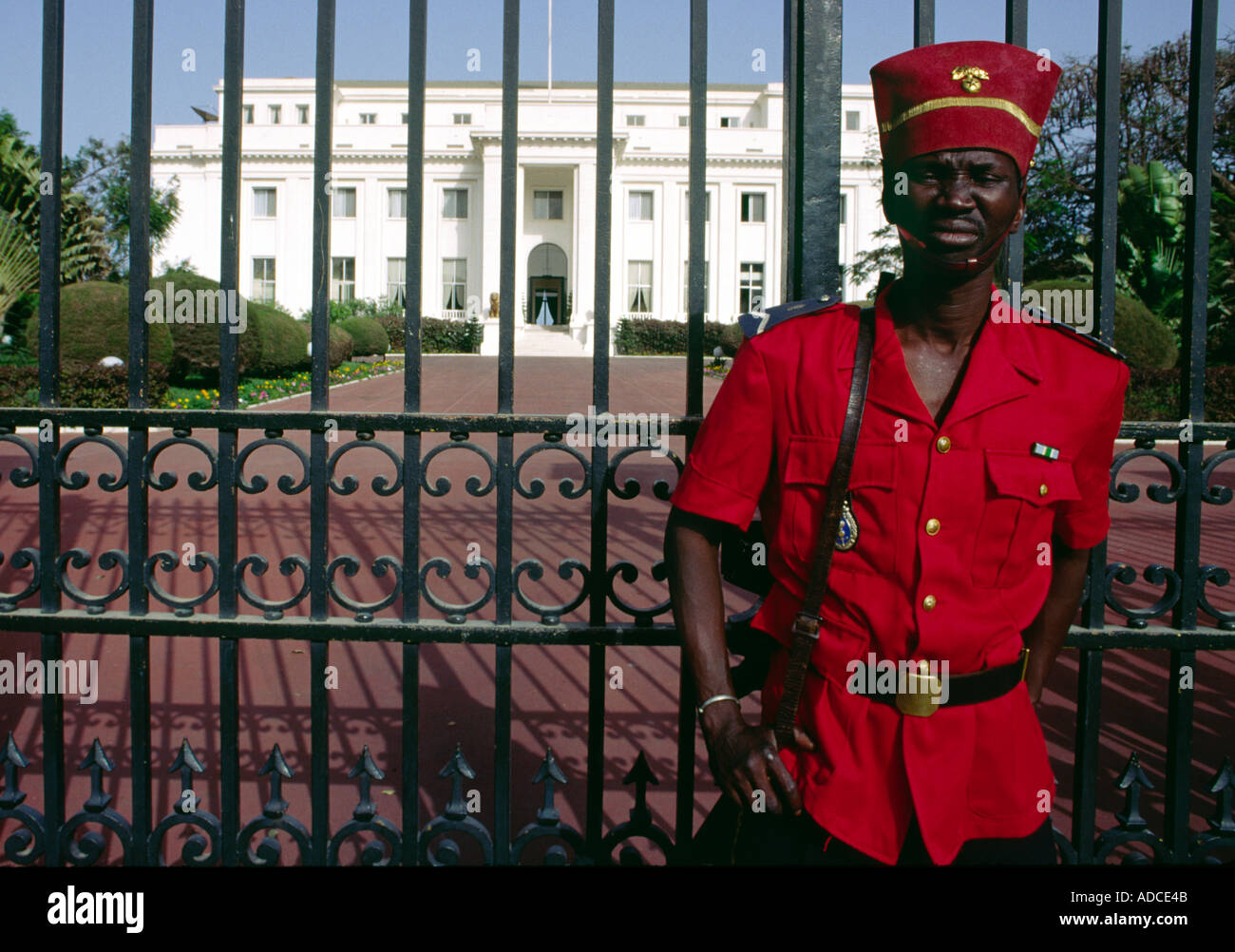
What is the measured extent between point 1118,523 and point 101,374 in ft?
34.6

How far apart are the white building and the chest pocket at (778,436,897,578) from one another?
31584mm

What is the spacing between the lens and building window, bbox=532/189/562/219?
134 ft

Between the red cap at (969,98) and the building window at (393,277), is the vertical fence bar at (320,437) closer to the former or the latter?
the red cap at (969,98)

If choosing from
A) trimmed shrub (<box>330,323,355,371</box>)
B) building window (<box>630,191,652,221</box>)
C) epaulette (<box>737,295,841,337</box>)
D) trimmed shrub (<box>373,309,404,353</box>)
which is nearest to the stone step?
trimmed shrub (<box>373,309,404,353</box>)

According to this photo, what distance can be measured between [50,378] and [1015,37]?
2224 mm

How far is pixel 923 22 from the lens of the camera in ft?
6.61

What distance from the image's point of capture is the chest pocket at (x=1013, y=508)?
151 cm

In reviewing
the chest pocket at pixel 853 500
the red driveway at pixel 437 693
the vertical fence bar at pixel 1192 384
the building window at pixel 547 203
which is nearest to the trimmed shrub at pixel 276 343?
the red driveway at pixel 437 693

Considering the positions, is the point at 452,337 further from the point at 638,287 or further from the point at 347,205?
the point at 347,205

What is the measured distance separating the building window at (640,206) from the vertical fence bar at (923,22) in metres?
37.8

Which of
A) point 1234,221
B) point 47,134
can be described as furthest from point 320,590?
point 1234,221

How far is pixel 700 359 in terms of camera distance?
6.93 ft

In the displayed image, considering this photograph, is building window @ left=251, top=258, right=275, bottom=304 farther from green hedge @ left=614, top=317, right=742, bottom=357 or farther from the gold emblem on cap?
the gold emblem on cap

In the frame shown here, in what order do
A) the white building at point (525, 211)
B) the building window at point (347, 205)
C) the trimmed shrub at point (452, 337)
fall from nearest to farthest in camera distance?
the trimmed shrub at point (452, 337) < the white building at point (525, 211) < the building window at point (347, 205)
